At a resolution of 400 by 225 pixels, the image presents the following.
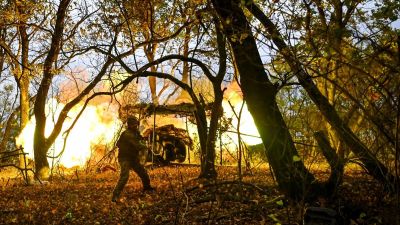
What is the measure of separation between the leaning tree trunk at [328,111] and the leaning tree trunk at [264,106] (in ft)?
1.60

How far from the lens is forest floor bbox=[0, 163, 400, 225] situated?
6.91m

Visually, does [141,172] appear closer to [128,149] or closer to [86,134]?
[128,149]

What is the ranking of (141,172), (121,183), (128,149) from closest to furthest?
(121,183), (128,149), (141,172)

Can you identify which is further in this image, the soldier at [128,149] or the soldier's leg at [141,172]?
the soldier's leg at [141,172]

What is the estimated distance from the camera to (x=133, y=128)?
11.4 meters

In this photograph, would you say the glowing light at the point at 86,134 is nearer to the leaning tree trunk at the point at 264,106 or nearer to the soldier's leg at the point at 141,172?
the soldier's leg at the point at 141,172

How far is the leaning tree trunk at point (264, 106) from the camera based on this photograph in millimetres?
7555

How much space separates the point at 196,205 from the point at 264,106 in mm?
2580

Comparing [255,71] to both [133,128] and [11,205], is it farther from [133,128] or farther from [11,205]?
[11,205]

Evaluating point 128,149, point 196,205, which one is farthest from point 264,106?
point 128,149

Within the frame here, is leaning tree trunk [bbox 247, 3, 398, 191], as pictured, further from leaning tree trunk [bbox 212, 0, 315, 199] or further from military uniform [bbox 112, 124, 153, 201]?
military uniform [bbox 112, 124, 153, 201]

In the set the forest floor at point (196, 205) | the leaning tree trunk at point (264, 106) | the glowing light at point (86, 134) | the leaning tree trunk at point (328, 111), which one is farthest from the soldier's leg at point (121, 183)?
the glowing light at point (86, 134)

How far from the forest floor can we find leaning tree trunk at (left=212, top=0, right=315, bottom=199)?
1.35 ft

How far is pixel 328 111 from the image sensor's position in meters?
7.11
